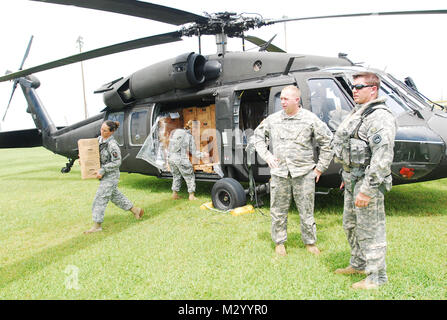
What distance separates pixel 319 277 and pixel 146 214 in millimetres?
3779

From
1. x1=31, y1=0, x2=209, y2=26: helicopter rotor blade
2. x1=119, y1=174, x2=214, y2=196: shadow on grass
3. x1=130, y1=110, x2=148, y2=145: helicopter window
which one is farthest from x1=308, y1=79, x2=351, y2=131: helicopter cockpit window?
x1=130, y1=110, x2=148, y2=145: helicopter window

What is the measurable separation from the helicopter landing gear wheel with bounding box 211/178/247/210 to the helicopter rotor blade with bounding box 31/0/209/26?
289 centimetres

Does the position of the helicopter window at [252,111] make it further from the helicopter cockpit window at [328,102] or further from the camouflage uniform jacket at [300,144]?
the camouflage uniform jacket at [300,144]

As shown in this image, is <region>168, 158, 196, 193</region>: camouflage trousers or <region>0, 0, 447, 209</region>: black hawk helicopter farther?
<region>168, 158, 196, 193</region>: camouflage trousers

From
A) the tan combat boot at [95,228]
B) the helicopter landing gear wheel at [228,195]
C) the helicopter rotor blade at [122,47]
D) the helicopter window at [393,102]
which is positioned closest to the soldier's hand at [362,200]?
the helicopter window at [393,102]

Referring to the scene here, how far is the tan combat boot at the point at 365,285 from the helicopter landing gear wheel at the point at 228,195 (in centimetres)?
287

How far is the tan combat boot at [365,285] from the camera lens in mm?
2787

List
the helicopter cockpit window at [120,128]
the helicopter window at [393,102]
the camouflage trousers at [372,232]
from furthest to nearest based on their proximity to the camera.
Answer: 1. the helicopter cockpit window at [120,128]
2. the helicopter window at [393,102]
3. the camouflage trousers at [372,232]

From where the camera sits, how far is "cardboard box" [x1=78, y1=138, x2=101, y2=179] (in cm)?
474

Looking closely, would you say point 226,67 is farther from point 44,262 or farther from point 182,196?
point 44,262

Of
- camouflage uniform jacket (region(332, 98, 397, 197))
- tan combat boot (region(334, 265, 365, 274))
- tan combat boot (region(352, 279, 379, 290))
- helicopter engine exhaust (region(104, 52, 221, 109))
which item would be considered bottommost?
tan combat boot (region(334, 265, 365, 274))

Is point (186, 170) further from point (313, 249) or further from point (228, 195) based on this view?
point (313, 249)

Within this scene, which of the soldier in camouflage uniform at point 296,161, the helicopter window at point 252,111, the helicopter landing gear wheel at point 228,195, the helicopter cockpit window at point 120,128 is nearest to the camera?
the soldier in camouflage uniform at point 296,161

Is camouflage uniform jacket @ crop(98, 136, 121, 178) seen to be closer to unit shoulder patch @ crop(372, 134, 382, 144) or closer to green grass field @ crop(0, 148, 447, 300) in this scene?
green grass field @ crop(0, 148, 447, 300)
